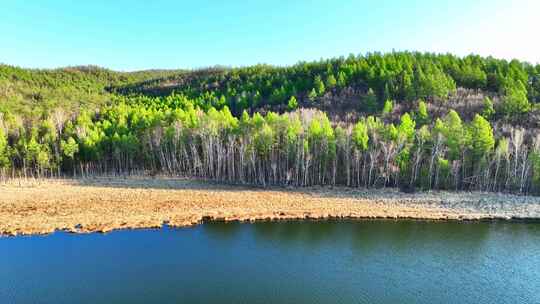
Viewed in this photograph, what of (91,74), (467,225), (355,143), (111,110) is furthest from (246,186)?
(91,74)

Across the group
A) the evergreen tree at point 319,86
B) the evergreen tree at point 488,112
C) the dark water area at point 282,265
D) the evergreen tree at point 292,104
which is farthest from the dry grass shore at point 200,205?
the evergreen tree at point 319,86

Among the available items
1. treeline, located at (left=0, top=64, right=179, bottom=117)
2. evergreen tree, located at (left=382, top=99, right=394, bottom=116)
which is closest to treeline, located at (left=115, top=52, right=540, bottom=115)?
evergreen tree, located at (left=382, top=99, right=394, bottom=116)

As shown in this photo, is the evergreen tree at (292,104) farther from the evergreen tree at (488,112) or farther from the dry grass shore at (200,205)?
the evergreen tree at (488,112)

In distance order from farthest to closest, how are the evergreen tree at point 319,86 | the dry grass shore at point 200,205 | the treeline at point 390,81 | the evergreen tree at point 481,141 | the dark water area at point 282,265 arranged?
the evergreen tree at point 319,86 < the treeline at point 390,81 < the evergreen tree at point 481,141 < the dry grass shore at point 200,205 < the dark water area at point 282,265

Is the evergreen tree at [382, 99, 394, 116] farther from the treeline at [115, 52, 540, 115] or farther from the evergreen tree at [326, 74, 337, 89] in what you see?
the evergreen tree at [326, 74, 337, 89]

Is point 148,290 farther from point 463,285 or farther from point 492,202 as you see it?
point 492,202

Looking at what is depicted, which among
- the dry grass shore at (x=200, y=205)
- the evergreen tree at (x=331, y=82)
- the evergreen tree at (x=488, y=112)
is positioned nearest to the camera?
the dry grass shore at (x=200, y=205)

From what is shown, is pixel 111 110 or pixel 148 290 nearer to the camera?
pixel 148 290
